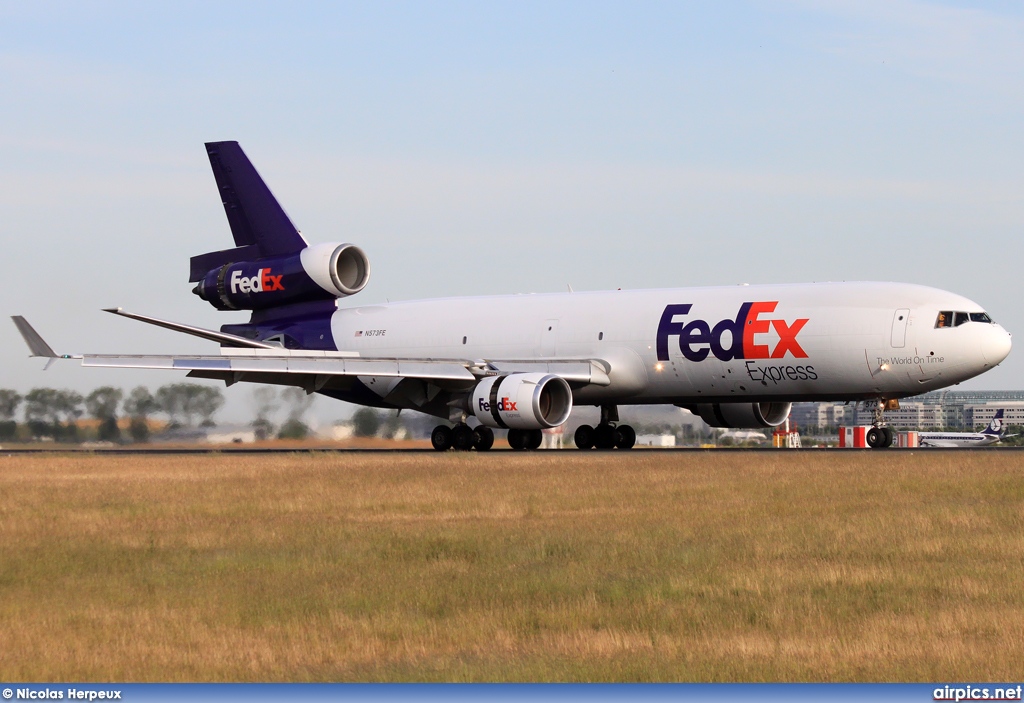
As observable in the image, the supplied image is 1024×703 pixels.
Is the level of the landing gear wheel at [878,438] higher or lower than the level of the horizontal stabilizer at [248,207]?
lower

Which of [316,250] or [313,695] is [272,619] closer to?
[313,695]

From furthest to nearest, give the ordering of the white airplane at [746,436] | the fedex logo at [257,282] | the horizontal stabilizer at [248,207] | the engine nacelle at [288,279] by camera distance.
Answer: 1. the white airplane at [746,436]
2. the horizontal stabilizer at [248,207]
3. the fedex logo at [257,282]
4. the engine nacelle at [288,279]

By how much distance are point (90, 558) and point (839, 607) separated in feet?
22.0

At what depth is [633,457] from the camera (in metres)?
27.4

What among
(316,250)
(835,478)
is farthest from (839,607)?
(316,250)

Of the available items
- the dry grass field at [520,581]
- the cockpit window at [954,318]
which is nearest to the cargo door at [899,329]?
the cockpit window at [954,318]

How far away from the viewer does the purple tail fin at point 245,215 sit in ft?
127

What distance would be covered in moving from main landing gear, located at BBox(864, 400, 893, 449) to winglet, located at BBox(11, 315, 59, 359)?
19.4m

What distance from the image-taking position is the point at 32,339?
30.4m

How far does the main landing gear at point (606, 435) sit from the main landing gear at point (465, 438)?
3608mm

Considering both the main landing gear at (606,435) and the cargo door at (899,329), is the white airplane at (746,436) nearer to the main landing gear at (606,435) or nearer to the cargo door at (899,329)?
the main landing gear at (606,435)

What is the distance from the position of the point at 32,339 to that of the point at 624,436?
15.7 m

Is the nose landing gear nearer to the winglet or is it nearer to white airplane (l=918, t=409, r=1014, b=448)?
the winglet

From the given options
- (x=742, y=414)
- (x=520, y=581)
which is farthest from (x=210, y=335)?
(x=520, y=581)
